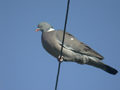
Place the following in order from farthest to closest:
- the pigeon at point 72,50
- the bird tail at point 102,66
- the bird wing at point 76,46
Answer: the bird wing at point 76,46 → the bird tail at point 102,66 → the pigeon at point 72,50

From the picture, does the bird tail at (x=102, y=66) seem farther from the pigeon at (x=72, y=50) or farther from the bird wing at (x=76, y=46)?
the bird wing at (x=76, y=46)

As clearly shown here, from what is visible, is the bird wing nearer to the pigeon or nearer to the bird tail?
the pigeon

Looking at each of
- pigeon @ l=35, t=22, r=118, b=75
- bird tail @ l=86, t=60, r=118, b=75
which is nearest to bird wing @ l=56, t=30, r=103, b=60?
pigeon @ l=35, t=22, r=118, b=75

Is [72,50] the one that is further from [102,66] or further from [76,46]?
[102,66]

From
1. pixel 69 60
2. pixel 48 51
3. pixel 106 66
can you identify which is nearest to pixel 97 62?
pixel 106 66

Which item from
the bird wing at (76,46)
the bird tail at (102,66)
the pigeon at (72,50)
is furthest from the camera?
the bird wing at (76,46)

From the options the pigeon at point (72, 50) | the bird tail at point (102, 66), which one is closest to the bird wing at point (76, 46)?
the pigeon at point (72, 50)

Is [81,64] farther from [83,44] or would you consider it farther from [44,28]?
[44,28]

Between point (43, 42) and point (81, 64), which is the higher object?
point (43, 42)
